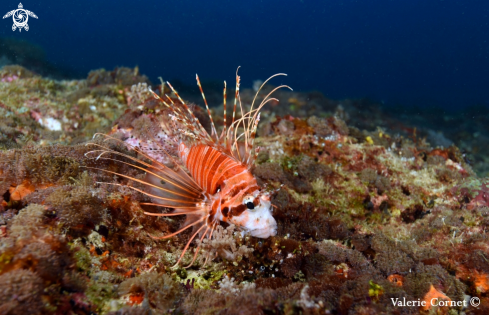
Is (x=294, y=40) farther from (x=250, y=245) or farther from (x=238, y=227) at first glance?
(x=250, y=245)

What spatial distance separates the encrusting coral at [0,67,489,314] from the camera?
1879mm

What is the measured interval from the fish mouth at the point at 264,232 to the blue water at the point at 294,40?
7244 cm

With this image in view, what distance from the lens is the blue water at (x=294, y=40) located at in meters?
80.5

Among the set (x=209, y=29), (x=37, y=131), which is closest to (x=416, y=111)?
(x=37, y=131)

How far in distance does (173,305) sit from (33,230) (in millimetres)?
1262

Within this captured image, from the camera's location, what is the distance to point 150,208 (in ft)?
10.1

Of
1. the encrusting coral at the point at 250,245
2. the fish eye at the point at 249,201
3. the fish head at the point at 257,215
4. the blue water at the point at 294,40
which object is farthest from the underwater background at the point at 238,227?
the blue water at the point at 294,40

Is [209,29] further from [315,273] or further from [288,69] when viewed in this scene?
[315,273]

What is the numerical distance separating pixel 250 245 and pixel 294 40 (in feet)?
415

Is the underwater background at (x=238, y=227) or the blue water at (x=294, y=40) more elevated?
the blue water at (x=294, y=40)

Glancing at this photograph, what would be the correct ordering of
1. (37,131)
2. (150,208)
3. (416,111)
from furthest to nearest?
(416,111) < (37,131) < (150,208)

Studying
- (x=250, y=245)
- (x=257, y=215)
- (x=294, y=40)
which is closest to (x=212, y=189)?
(x=257, y=215)

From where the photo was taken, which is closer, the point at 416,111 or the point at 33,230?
the point at 33,230

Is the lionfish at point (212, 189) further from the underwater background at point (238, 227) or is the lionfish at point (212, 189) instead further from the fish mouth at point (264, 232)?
the underwater background at point (238, 227)
